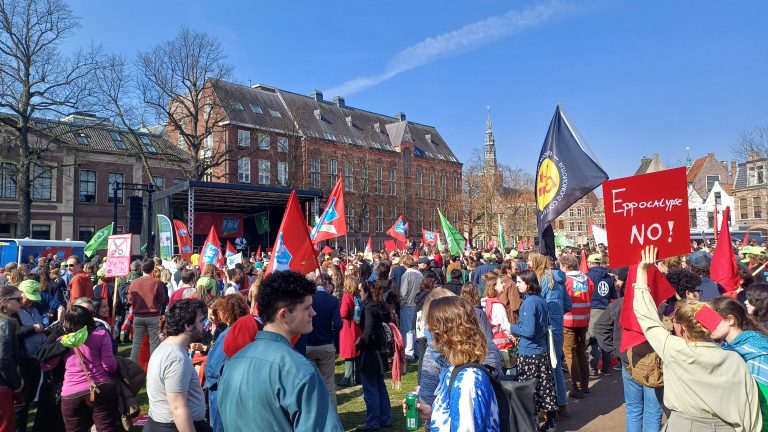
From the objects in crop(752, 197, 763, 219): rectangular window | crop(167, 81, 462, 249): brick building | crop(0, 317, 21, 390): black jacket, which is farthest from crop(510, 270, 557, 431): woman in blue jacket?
crop(752, 197, 763, 219): rectangular window

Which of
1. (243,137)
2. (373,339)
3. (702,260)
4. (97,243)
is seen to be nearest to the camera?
(373,339)

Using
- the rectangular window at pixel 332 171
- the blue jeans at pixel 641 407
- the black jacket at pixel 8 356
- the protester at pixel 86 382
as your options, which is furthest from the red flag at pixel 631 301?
the rectangular window at pixel 332 171

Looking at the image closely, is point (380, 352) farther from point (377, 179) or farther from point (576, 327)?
point (377, 179)

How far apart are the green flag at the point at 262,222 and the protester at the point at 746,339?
3188 cm

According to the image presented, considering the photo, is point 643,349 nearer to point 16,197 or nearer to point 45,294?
point 45,294

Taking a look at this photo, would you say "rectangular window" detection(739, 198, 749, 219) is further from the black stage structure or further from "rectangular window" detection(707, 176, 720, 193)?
the black stage structure

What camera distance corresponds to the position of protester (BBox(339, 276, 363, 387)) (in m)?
7.72

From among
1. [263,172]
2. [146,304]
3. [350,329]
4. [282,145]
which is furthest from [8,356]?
[263,172]

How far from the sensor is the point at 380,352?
6.52 metres

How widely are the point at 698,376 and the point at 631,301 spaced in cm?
97

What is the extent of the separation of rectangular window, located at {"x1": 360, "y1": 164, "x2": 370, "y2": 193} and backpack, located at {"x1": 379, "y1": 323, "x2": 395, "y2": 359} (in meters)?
41.9

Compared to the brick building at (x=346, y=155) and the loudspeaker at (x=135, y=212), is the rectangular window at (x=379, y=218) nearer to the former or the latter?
the brick building at (x=346, y=155)

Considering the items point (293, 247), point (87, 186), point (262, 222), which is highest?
point (87, 186)

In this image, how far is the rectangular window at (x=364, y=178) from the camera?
48.8 meters
